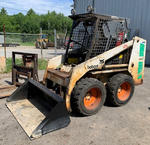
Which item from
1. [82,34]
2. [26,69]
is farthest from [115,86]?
[26,69]

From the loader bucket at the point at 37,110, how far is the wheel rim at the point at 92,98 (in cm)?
67

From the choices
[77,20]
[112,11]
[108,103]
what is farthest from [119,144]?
[112,11]

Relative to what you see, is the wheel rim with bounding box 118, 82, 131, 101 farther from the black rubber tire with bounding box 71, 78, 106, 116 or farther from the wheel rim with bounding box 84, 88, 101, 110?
the black rubber tire with bounding box 71, 78, 106, 116

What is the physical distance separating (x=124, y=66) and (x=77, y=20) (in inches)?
71.3

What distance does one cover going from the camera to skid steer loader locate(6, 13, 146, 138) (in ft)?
11.7

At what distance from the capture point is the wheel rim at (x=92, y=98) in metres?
3.93

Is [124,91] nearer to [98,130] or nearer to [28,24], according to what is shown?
[98,130]

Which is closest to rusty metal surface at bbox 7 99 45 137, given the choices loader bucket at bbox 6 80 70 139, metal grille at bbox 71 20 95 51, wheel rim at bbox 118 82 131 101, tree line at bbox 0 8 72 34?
loader bucket at bbox 6 80 70 139

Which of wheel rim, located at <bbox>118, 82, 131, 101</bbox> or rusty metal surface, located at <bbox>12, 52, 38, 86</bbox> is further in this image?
rusty metal surface, located at <bbox>12, 52, 38, 86</bbox>

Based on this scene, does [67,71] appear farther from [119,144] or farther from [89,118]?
[119,144]

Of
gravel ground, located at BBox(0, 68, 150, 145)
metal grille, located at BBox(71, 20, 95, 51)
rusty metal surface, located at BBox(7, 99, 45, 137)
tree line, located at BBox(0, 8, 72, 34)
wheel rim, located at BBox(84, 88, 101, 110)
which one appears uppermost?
tree line, located at BBox(0, 8, 72, 34)

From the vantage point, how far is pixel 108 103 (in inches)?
180

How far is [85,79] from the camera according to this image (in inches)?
151

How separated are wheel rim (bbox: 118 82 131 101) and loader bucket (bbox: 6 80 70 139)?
6.02ft
